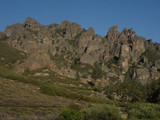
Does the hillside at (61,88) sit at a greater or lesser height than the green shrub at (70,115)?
greater

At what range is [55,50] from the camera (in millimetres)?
199375

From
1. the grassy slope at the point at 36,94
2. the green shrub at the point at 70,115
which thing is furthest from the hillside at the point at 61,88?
the green shrub at the point at 70,115

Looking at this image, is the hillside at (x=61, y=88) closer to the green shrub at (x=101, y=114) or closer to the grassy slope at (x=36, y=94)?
the grassy slope at (x=36, y=94)

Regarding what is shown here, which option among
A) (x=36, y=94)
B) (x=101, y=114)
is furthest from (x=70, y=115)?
(x=36, y=94)

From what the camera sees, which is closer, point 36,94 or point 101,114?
point 101,114

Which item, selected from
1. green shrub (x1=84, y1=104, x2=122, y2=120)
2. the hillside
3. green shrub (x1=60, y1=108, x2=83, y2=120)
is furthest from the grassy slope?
green shrub (x1=84, y1=104, x2=122, y2=120)

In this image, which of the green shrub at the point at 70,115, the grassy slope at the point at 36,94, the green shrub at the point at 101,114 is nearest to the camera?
the green shrub at the point at 70,115

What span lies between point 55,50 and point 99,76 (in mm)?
66332

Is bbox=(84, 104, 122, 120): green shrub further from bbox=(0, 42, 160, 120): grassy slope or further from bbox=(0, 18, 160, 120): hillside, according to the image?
bbox=(0, 42, 160, 120): grassy slope

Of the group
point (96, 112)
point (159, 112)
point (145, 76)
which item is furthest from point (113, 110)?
point (145, 76)

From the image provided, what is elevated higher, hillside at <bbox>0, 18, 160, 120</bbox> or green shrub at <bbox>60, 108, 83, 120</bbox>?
hillside at <bbox>0, 18, 160, 120</bbox>

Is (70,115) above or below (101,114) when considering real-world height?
below

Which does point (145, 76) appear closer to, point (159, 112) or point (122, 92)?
point (122, 92)

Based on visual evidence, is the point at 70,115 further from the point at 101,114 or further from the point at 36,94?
the point at 36,94
